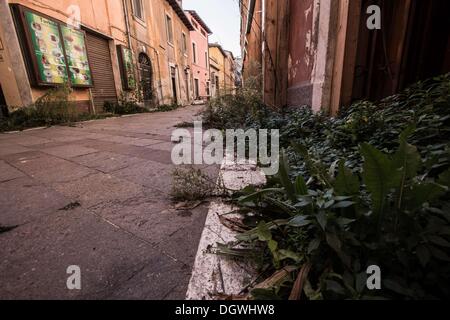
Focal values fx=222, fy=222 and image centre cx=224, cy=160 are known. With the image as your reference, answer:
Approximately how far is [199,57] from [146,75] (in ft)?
42.2

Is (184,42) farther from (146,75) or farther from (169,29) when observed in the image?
(146,75)

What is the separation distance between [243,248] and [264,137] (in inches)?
73.9

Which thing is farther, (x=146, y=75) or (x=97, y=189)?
(x=146, y=75)

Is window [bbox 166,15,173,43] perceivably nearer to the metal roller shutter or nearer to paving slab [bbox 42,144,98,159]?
the metal roller shutter

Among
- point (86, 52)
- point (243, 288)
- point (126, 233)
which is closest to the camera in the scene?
point (243, 288)

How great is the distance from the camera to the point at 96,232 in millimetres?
1210

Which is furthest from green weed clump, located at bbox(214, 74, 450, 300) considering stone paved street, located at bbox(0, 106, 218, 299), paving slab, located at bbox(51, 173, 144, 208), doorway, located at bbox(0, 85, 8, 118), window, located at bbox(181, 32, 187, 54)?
window, located at bbox(181, 32, 187, 54)

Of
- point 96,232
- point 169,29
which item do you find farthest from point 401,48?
point 169,29

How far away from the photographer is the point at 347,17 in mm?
2375

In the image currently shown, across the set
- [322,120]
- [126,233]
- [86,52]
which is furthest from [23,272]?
[86,52]

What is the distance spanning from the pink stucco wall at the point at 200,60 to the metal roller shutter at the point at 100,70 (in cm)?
1206

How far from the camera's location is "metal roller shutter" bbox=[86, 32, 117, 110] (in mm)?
8023

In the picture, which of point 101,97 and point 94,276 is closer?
point 94,276
